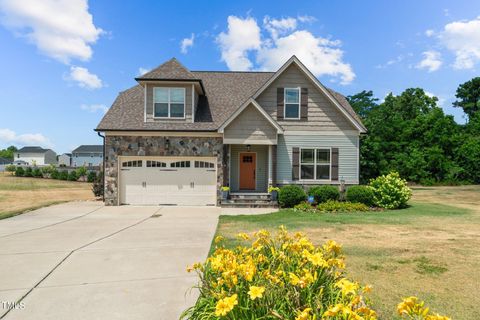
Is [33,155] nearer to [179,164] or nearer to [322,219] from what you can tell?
[179,164]

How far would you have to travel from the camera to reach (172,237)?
8.20m

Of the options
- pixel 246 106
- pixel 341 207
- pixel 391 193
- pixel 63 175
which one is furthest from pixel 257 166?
pixel 63 175

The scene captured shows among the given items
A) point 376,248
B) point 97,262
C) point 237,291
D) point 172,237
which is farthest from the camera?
point 172,237

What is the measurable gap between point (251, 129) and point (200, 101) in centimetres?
443

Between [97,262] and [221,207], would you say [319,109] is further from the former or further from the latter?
[97,262]

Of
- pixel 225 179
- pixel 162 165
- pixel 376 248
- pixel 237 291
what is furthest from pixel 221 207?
pixel 237 291

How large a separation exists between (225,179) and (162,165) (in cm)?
334

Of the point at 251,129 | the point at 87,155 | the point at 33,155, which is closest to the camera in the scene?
the point at 251,129

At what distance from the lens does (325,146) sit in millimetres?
15625

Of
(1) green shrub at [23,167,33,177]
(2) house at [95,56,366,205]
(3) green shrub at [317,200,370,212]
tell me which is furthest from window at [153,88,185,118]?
(1) green shrub at [23,167,33,177]

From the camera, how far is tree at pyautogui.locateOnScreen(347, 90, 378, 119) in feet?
123

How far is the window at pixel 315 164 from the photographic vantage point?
51.4 feet

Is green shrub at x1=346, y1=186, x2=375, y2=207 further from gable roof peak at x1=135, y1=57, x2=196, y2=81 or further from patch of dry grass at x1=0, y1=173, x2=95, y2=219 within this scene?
patch of dry grass at x1=0, y1=173, x2=95, y2=219

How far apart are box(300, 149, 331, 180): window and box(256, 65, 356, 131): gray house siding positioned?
1214 millimetres
